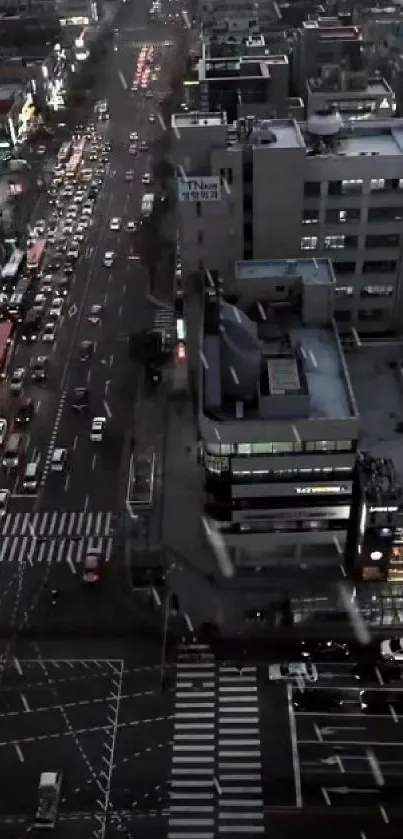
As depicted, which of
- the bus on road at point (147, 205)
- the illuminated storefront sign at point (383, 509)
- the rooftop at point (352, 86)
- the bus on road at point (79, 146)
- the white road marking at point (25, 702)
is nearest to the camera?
the white road marking at point (25, 702)

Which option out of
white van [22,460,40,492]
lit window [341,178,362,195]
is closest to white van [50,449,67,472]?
white van [22,460,40,492]

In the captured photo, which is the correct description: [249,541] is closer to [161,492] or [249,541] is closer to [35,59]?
[161,492]

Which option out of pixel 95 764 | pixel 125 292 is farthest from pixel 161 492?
pixel 125 292

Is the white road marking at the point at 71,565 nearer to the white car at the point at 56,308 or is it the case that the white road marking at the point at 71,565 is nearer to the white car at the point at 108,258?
the white car at the point at 56,308

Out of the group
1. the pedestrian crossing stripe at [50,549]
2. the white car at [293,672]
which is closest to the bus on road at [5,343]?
the pedestrian crossing stripe at [50,549]

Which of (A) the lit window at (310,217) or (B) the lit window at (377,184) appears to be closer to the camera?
(B) the lit window at (377,184)

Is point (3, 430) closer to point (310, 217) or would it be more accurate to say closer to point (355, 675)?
point (310, 217)

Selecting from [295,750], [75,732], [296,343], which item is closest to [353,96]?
[296,343]
